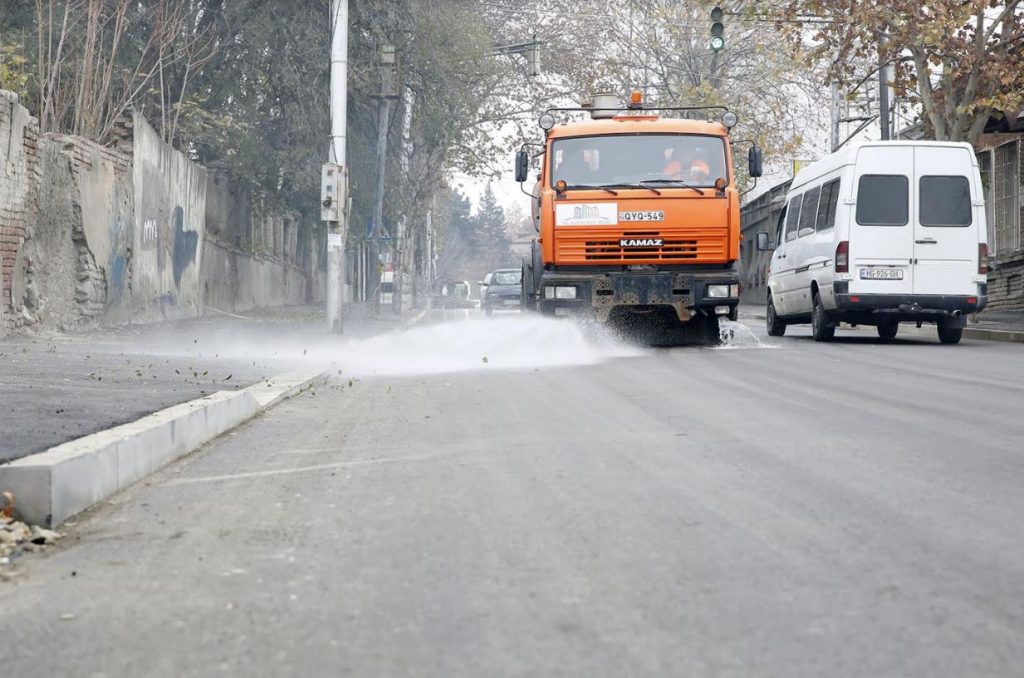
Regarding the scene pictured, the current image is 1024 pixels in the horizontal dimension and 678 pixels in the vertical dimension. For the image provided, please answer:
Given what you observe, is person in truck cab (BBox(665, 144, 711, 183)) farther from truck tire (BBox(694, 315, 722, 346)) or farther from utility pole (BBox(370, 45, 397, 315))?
utility pole (BBox(370, 45, 397, 315))

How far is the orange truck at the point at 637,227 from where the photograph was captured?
56.7 ft

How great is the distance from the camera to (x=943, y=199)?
18.7 m

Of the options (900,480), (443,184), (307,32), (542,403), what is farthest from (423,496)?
(443,184)

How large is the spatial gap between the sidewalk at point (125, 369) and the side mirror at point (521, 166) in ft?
10.9

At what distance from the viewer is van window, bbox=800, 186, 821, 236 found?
2022 centimetres

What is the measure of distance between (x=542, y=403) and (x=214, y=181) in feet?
71.3

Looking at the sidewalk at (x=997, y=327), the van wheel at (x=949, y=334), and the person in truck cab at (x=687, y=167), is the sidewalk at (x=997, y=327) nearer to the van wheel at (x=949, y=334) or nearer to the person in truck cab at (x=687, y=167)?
the van wheel at (x=949, y=334)

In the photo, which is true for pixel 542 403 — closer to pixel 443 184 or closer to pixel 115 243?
pixel 115 243

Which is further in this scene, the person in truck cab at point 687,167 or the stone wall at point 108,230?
the person in truck cab at point 687,167

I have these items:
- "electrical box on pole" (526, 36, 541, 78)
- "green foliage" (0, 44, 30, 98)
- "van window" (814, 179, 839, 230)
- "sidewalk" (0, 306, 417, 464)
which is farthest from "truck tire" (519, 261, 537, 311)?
"electrical box on pole" (526, 36, 541, 78)

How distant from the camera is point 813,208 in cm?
2030

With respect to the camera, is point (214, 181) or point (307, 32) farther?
point (214, 181)

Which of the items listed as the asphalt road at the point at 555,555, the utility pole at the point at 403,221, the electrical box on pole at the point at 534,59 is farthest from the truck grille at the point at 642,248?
the electrical box on pole at the point at 534,59

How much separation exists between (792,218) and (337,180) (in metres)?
7.25
